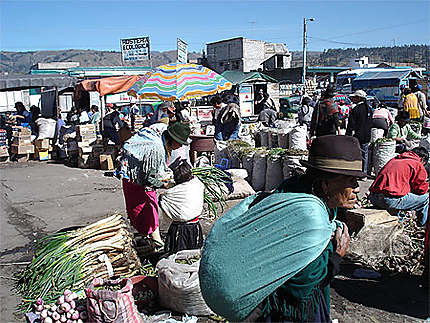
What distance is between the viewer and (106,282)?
3961 mm

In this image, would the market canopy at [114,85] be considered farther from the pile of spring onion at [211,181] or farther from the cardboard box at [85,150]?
the pile of spring onion at [211,181]

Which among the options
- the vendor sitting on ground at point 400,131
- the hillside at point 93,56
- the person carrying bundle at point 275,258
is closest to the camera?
the person carrying bundle at point 275,258

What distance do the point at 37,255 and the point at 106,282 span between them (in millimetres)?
1203

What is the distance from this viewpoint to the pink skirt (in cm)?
530

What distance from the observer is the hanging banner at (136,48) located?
1992 centimetres

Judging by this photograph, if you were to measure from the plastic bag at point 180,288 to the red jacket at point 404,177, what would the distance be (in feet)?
10.0

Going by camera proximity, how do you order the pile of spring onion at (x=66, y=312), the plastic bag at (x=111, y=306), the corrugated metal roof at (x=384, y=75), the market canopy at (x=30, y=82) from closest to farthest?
the plastic bag at (x=111, y=306) → the pile of spring onion at (x=66, y=312) → the market canopy at (x=30, y=82) → the corrugated metal roof at (x=384, y=75)

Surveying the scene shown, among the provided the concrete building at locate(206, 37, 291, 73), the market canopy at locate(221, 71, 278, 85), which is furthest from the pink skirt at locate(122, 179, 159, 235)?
the concrete building at locate(206, 37, 291, 73)

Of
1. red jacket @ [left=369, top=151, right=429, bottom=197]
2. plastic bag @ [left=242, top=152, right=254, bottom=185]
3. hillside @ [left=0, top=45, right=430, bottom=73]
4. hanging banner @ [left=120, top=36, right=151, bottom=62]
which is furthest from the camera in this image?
hillside @ [left=0, top=45, right=430, bottom=73]

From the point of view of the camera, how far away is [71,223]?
721cm

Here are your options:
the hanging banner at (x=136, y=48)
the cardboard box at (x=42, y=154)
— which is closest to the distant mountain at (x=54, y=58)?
the hanging banner at (x=136, y=48)

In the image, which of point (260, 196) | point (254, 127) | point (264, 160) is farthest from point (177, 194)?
point (254, 127)

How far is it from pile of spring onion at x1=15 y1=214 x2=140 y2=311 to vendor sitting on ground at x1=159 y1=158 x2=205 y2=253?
514mm

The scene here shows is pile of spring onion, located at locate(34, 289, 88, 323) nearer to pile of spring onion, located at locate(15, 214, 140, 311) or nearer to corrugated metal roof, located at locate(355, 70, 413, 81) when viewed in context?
pile of spring onion, located at locate(15, 214, 140, 311)
